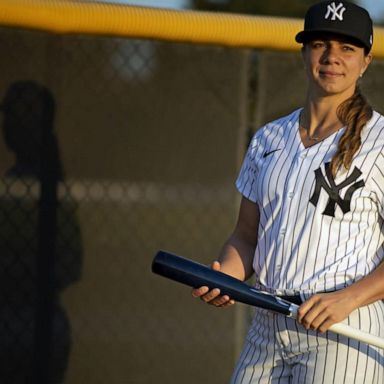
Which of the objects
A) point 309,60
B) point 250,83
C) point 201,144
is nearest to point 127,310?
point 201,144

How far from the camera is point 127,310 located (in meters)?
4.77

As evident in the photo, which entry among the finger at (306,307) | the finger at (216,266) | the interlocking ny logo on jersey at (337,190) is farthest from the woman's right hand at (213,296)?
the interlocking ny logo on jersey at (337,190)

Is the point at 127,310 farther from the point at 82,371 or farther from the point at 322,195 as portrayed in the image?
the point at 322,195

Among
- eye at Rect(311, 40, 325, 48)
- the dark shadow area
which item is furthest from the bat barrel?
the dark shadow area

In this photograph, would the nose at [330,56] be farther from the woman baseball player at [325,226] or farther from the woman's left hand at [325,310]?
the woman's left hand at [325,310]

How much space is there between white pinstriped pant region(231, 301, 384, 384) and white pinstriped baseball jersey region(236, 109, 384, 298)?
124mm

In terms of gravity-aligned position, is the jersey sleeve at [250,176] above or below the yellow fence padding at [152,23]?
below

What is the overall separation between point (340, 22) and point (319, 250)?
0.70 metres

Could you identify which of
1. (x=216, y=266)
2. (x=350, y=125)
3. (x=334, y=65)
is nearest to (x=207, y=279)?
(x=216, y=266)

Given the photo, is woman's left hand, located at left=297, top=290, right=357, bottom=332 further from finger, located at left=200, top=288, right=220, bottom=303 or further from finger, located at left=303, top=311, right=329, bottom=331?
finger, located at left=200, top=288, right=220, bottom=303

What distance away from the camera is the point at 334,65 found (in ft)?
10.6

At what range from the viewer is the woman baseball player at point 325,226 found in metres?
3.18

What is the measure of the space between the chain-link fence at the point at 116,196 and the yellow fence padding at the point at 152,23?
8 centimetres

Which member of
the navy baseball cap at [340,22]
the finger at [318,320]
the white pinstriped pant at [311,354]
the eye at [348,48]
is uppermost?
the navy baseball cap at [340,22]
